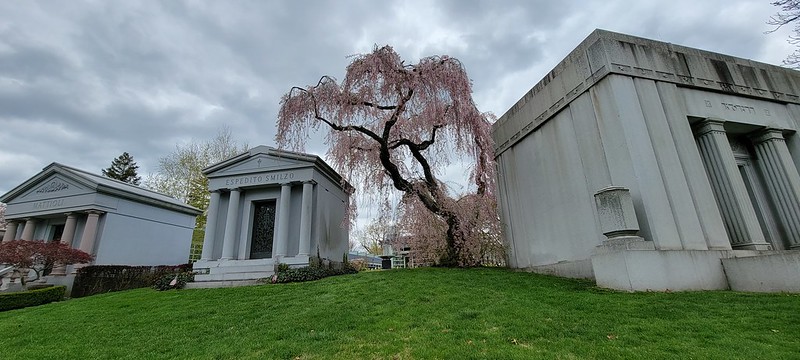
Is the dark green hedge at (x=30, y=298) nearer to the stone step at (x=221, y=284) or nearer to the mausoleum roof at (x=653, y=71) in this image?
Answer: the stone step at (x=221, y=284)

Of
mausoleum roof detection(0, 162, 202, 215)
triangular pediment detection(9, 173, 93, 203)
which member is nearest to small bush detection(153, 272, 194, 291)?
mausoleum roof detection(0, 162, 202, 215)

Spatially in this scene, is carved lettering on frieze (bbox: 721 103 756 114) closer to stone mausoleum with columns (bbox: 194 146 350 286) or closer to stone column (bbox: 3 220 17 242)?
stone mausoleum with columns (bbox: 194 146 350 286)

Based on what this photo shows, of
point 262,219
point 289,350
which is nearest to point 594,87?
point 289,350

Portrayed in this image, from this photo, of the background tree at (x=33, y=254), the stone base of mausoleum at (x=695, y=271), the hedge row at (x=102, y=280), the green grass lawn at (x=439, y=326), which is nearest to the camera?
the green grass lawn at (x=439, y=326)

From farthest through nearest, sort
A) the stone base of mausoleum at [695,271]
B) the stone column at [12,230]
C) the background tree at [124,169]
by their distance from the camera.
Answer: the background tree at [124,169]
the stone column at [12,230]
the stone base of mausoleum at [695,271]

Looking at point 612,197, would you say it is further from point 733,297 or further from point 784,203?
point 784,203

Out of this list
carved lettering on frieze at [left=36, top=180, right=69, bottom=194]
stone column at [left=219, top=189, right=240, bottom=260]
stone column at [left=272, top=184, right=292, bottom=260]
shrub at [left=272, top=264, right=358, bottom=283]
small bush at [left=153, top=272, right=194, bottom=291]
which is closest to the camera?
shrub at [left=272, top=264, right=358, bottom=283]

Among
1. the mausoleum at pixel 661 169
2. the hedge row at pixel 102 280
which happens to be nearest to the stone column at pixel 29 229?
the hedge row at pixel 102 280

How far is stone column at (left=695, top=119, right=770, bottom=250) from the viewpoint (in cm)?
776

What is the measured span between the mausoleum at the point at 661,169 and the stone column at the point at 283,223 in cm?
819

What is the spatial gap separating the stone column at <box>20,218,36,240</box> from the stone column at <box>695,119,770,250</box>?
25.6 meters

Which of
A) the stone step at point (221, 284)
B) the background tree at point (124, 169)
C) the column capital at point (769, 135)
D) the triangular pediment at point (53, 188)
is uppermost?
the background tree at point (124, 169)

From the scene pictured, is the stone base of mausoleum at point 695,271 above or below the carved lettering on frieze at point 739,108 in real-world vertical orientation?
below

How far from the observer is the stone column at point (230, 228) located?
1303cm
